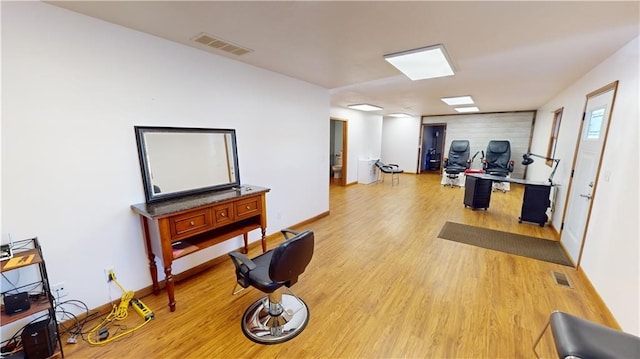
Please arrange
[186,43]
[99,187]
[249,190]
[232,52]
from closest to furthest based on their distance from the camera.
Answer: [99,187] → [186,43] → [232,52] → [249,190]

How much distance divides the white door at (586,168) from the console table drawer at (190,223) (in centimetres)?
387

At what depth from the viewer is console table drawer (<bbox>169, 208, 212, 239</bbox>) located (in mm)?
2057

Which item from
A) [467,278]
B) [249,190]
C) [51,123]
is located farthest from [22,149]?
[467,278]

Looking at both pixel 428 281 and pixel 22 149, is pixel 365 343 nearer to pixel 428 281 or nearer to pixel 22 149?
pixel 428 281

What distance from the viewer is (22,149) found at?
1651 mm

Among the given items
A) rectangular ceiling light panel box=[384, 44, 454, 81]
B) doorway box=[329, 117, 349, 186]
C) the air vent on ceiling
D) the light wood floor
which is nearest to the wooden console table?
the light wood floor

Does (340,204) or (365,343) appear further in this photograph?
(340,204)

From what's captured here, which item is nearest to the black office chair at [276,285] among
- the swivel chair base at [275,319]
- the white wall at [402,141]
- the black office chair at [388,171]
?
the swivel chair base at [275,319]

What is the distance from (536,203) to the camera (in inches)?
164

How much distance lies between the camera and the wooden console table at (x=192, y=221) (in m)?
2.02

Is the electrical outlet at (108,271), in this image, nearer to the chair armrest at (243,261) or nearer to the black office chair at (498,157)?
the chair armrest at (243,261)

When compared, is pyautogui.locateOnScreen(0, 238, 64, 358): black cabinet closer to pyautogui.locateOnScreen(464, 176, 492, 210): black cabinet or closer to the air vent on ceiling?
the air vent on ceiling

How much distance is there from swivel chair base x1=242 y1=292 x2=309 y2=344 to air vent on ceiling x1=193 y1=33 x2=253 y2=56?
222cm

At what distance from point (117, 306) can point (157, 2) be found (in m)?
2.38
